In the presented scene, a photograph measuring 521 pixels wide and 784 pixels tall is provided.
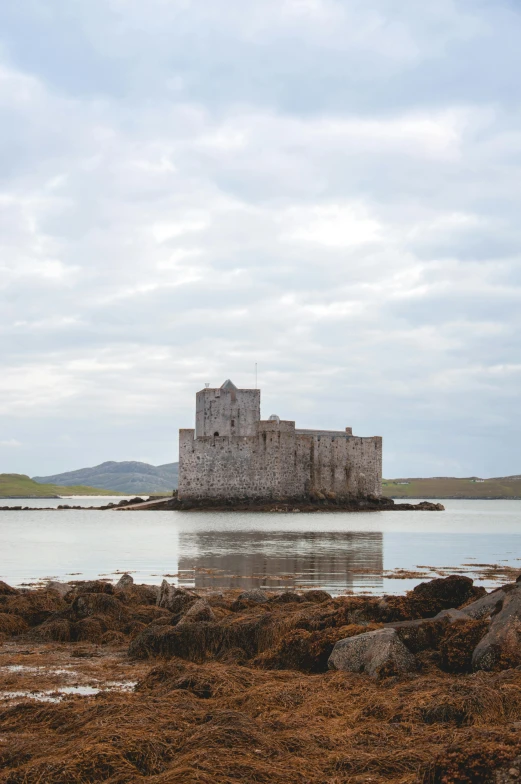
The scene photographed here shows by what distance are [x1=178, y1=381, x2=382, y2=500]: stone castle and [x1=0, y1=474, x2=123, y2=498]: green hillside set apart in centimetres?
5273

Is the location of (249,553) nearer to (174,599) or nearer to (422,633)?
(174,599)

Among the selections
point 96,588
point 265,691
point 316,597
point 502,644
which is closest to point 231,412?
point 96,588

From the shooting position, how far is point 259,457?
55.4m

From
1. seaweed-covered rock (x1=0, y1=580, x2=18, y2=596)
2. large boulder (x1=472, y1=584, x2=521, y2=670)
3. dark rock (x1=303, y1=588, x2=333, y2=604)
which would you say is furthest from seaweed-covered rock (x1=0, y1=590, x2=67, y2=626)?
large boulder (x1=472, y1=584, x2=521, y2=670)

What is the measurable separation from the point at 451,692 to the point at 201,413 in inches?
2202

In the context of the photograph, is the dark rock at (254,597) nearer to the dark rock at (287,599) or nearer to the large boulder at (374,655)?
the dark rock at (287,599)

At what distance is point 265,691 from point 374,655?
1.19 metres

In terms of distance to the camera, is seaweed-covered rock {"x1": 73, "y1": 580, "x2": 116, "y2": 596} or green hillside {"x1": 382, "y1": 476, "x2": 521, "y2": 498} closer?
seaweed-covered rock {"x1": 73, "y1": 580, "x2": 116, "y2": 596}

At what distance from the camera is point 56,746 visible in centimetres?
493

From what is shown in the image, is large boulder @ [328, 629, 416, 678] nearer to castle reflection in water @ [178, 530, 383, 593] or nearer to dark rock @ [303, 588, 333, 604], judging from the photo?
dark rock @ [303, 588, 333, 604]

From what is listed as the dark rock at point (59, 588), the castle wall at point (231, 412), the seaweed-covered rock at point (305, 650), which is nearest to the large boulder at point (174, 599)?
the dark rock at point (59, 588)

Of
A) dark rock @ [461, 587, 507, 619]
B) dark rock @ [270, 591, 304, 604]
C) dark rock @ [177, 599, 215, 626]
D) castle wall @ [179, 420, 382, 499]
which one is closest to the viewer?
dark rock @ [461, 587, 507, 619]

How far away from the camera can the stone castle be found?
5547 cm

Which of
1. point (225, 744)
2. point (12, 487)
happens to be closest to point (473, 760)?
point (225, 744)
